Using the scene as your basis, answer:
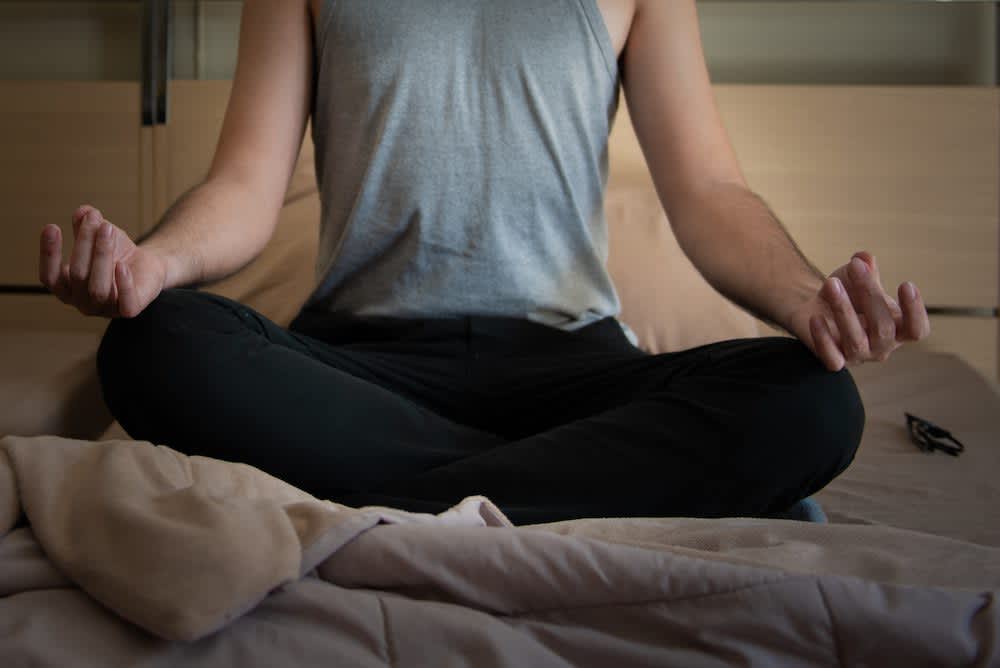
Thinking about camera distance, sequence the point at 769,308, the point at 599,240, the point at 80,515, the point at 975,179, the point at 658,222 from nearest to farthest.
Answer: the point at 80,515, the point at 769,308, the point at 599,240, the point at 658,222, the point at 975,179

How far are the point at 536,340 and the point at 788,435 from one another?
383mm

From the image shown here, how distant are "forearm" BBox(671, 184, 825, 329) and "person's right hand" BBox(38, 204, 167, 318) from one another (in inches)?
23.9

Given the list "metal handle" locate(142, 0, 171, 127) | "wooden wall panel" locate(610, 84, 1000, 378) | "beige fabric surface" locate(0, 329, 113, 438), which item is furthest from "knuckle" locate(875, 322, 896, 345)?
"metal handle" locate(142, 0, 171, 127)

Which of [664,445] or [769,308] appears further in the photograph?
[769,308]

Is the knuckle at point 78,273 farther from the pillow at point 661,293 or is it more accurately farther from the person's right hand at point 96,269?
the pillow at point 661,293

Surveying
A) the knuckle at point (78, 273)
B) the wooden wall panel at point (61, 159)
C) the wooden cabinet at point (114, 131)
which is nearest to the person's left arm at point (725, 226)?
the knuckle at point (78, 273)

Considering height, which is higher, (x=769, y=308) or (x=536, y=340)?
(x=769, y=308)

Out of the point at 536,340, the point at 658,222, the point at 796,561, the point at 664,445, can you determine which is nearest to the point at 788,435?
the point at 664,445

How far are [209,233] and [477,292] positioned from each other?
1.07 feet

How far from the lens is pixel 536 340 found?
1.27 metres

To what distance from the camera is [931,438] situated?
1.39 metres

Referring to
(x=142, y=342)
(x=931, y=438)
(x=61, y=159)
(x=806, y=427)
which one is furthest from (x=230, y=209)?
(x=61, y=159)

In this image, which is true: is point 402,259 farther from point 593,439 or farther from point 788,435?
point 788,435

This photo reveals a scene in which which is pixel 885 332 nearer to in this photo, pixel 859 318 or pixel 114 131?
pixel 859 318
